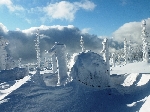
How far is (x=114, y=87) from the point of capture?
1742cm

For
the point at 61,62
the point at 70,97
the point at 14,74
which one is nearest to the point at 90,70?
the point at 70,97

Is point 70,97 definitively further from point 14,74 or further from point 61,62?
point 14,74

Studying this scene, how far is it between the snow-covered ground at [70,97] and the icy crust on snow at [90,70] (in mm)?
92

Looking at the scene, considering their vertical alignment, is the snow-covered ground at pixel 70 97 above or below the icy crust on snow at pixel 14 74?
below

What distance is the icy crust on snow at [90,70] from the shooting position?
1720 cm

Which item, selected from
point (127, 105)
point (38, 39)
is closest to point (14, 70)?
point (127, 105)

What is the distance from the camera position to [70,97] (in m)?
14.3

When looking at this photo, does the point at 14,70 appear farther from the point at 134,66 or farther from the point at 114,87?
the point at 134,66

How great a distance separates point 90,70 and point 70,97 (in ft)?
13.3

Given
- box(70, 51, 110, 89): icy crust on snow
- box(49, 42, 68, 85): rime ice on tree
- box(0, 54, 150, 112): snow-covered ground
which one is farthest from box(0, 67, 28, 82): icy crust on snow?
box(0, 54, 150, 112): snow-covered ground

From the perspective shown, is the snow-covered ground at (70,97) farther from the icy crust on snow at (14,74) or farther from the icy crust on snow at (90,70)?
the icy crust on snow at (14,74)

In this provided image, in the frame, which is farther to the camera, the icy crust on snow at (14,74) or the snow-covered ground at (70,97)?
the icy crust on snow at (14,74)

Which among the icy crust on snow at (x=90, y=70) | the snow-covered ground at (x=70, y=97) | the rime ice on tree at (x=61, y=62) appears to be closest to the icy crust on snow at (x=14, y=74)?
the rime ice on tree at (x=61, y=62)

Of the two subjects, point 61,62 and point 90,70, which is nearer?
point 90,70
